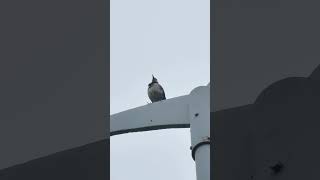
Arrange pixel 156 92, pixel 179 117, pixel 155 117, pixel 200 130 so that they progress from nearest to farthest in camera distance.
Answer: pixel 200 130 → pixel 179 117 → pixel 155 117 → pixel 156 92

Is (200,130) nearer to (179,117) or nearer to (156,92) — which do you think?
(179,117)

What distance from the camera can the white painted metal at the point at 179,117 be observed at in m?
13.9

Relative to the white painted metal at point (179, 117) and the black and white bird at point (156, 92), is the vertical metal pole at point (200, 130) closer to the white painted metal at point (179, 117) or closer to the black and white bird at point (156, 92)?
the white painted metal at point (179, 117)

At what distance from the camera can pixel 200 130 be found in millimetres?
14094

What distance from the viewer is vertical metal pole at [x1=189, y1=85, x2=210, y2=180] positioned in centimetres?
1320

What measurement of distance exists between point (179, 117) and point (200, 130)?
1074 millimetres

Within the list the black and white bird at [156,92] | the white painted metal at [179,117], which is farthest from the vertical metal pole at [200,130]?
the black and white bird at [156,92]

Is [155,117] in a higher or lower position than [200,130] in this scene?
higher

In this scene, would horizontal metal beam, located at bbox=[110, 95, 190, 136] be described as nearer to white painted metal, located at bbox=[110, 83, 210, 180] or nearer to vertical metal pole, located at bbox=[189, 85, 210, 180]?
white painted metal, located at bbox=[110, 83, 210, 180]

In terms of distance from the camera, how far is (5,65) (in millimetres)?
3781

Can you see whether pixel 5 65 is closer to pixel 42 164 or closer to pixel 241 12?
pixel 42 164

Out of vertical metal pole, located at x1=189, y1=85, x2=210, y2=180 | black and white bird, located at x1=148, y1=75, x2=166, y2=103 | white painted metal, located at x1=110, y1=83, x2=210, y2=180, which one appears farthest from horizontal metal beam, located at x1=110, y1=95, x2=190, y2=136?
black and white bird, located at x1=148, y1=75, x2=166, y2=103

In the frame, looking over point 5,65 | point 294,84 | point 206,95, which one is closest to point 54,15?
point 5,65

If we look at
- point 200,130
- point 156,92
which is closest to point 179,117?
point 200,130
